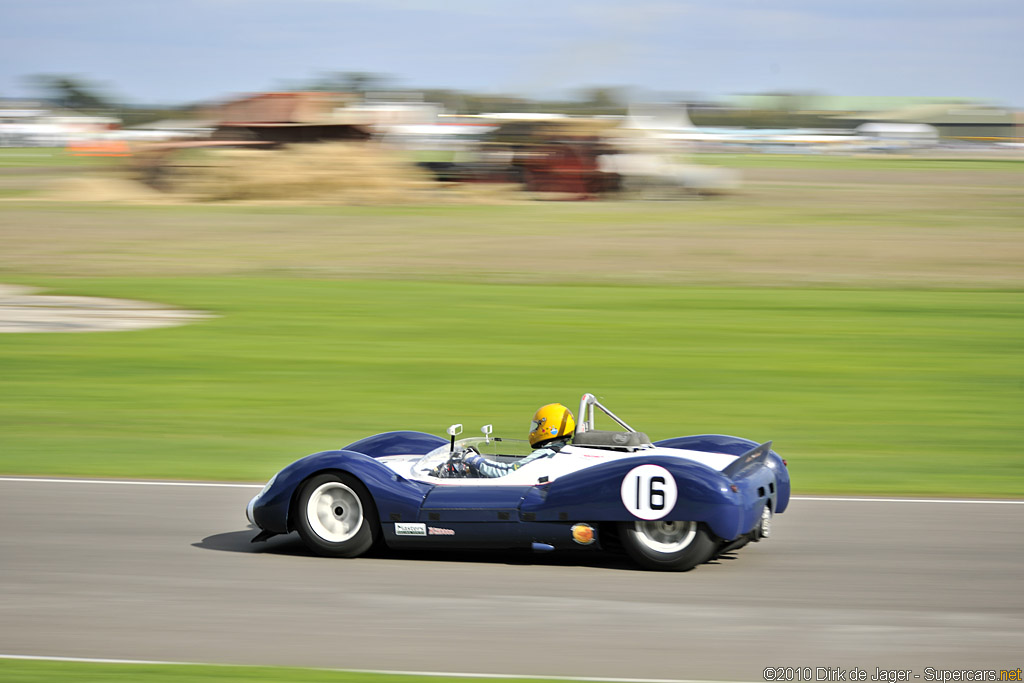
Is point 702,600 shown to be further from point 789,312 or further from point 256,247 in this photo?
point 256,247

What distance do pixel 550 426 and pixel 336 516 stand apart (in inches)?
51.0

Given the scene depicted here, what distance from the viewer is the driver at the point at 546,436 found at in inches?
271

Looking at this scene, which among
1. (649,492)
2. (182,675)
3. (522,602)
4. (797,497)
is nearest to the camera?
(182,675)

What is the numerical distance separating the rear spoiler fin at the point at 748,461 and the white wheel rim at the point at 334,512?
2000 millimetres

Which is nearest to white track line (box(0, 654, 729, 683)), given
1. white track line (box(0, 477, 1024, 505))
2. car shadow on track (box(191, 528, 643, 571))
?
car shadow on track (box(191, 528, 643, 571))

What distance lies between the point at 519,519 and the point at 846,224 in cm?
2595

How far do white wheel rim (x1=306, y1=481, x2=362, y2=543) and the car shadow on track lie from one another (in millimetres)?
157

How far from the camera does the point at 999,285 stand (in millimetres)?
21406

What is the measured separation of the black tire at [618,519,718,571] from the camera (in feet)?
20.8

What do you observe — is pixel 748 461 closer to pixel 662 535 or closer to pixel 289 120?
pixel 662 535

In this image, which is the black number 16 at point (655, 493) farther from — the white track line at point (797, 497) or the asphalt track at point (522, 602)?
the white track line at point (797, 497)

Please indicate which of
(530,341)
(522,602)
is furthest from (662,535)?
(530,341)

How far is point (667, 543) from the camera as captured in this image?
255 inches

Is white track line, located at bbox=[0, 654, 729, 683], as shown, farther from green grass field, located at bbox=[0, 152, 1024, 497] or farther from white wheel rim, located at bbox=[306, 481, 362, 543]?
green grass field, located at bbox=[0, 152, 1024, 497]
